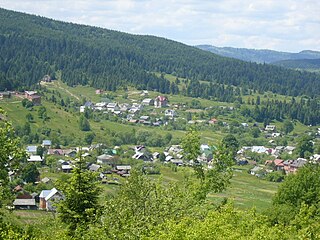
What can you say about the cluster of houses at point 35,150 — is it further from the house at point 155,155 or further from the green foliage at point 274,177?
the green foliage at point 274,177

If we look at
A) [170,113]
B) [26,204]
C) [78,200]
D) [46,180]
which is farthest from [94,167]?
[78,200]

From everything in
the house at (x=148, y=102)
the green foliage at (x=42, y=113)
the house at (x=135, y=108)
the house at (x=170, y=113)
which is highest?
the green foliage at (x=42, y=113)

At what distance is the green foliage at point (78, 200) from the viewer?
26891mm

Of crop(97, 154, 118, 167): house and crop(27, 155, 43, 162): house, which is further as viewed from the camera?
crop(97, 154, 118, 167): house

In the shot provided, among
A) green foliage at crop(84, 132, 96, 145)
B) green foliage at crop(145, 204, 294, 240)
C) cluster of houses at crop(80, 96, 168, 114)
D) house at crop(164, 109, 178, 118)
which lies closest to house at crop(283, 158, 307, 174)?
green foliage at crop(84, 132, 96, 145)

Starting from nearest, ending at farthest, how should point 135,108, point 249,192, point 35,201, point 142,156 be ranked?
1. point 35,201
2. point 249,192
3. point 142,156
4. point 135,108

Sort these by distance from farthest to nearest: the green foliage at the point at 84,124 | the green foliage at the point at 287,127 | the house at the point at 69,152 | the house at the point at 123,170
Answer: the green foliage at the point at 287,127, the green foliage at the point at 84,124, the house at the point at 69,152, the house at the point at 123,170

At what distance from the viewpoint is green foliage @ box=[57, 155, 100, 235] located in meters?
26.9

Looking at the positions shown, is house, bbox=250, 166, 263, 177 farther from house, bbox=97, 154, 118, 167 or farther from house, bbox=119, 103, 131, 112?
house, bbox=119, 103, 131, 112

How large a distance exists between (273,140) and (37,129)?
65.6 meters

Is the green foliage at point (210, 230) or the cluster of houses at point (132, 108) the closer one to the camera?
the green foliage at point (210, 230)

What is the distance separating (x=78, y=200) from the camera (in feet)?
89.2

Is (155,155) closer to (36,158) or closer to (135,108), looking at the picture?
(36,158)

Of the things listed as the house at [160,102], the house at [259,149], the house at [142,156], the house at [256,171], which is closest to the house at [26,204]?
the house at [142,156]
